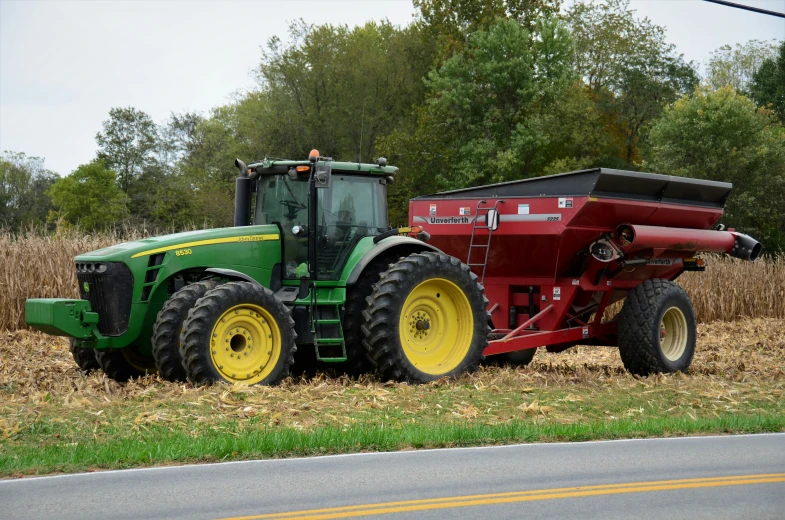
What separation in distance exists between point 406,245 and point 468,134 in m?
37.4

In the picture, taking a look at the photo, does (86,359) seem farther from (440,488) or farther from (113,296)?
(440,488)

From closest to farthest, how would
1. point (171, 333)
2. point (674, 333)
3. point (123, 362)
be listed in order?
point (171, 333) → point (123, 362) → point (674, 333)

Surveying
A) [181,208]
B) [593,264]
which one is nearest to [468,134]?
[181,208]

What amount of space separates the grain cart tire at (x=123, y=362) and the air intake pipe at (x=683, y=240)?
6.76 meters

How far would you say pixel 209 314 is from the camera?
10344mm

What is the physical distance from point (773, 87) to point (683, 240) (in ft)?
172

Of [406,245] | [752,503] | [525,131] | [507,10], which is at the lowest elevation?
[752,503]

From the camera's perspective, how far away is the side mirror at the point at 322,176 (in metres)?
11.4

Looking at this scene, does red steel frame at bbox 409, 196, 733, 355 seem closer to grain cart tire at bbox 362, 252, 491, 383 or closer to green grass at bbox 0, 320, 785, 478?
grain cart tire at bbox 362, 252, 491, 383

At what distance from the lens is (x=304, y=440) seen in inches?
333

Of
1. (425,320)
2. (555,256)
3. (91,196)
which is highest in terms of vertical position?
(91,196)

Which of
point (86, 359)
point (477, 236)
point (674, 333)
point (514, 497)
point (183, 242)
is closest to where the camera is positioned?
point (514, 497)

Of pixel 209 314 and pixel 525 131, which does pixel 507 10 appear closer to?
pixel 525 131

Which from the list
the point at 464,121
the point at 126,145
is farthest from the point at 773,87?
the point at 126,145
